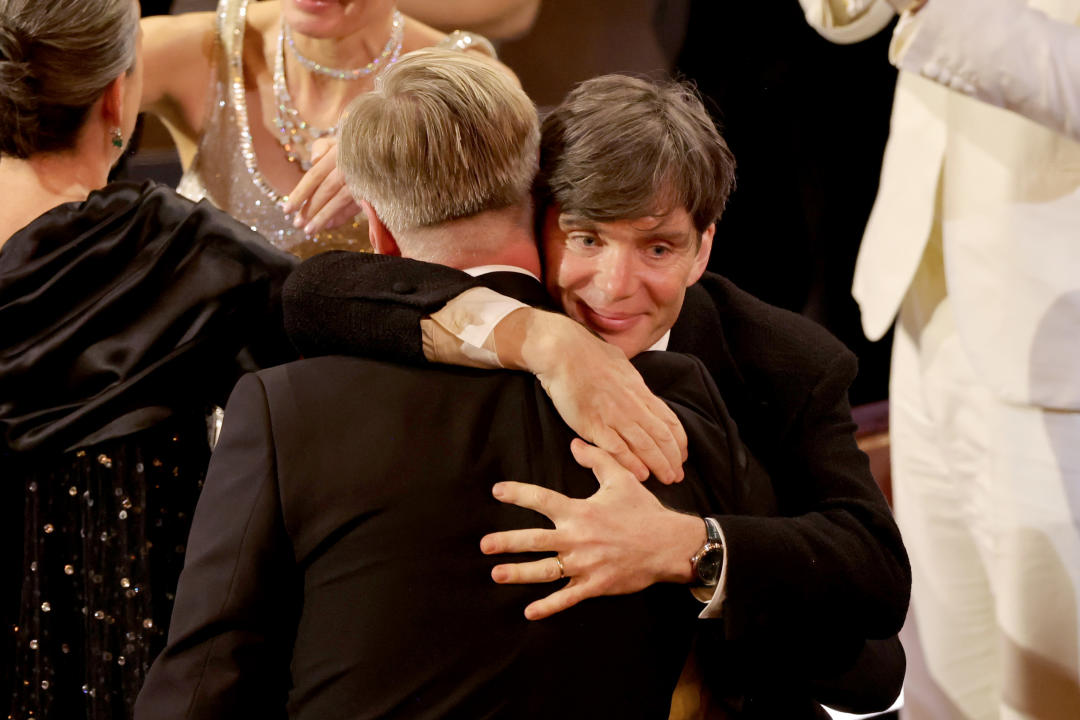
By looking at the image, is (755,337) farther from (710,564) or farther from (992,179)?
(992,179)

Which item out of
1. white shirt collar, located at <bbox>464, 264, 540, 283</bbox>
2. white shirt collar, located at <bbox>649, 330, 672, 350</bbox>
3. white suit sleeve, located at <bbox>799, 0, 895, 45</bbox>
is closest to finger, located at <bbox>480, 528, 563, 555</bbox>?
white shirt collar, located at <bbox>464, 264, 540, 283</bbox>

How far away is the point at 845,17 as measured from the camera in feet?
6.96

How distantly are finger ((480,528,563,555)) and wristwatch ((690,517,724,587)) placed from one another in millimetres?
146

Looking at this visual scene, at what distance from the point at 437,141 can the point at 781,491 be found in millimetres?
578

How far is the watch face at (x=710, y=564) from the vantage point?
1032 mm

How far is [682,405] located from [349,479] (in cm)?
35

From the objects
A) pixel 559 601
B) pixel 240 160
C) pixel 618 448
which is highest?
pixel 618 448

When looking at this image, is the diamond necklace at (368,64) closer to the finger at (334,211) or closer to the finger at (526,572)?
the finger at (334,211)

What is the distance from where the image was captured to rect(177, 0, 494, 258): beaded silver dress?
6.49 feet

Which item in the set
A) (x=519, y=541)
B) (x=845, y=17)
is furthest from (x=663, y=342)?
(x=845, y=17)

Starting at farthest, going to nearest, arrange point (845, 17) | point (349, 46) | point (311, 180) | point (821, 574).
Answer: point (845, 17) < point (349, 46) < point (311, 180) < point (821, 574)

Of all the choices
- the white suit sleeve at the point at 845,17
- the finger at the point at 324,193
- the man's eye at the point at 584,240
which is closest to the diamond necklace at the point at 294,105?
the finger at the point at 324,193

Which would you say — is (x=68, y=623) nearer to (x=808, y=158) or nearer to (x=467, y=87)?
(x=467, y=87)

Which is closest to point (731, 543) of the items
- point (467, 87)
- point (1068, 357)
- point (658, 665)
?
point (658, 665)
